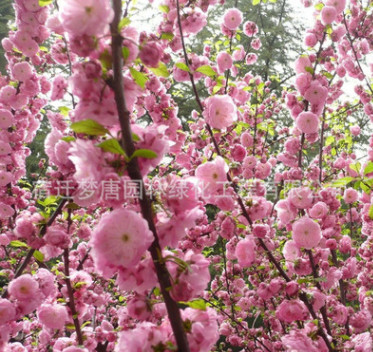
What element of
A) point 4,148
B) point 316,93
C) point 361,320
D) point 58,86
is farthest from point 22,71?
point 361,320

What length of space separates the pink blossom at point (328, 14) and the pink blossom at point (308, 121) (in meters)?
0.86

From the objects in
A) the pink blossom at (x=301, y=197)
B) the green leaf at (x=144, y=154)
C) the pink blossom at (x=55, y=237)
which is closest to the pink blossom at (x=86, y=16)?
the green leaf at (x=144, y=154)

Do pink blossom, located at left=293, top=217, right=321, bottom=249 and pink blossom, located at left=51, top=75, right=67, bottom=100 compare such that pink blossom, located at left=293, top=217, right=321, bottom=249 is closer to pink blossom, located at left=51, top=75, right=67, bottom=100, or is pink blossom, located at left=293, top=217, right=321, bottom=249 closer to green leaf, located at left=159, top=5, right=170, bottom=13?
green leaf, located at left=159, top=5, right=170, bottom=13

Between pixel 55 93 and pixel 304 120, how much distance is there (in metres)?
1.82

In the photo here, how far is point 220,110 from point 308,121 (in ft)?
2.79

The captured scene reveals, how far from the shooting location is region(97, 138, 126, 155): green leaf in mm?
1095

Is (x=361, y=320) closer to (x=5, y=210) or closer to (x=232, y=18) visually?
(x=232, y=18)

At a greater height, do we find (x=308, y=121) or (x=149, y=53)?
(x=308, y=121)

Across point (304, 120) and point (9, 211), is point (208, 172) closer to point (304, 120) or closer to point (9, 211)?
point (304, 120)

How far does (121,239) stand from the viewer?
113 centimetres

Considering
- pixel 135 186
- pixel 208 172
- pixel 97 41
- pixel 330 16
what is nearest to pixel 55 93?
pixel 208 172

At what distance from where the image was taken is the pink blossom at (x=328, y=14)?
305 cm

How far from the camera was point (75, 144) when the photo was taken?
1.16 meters

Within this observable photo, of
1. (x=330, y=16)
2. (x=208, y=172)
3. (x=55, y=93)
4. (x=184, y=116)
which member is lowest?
(x=208, y=172)
